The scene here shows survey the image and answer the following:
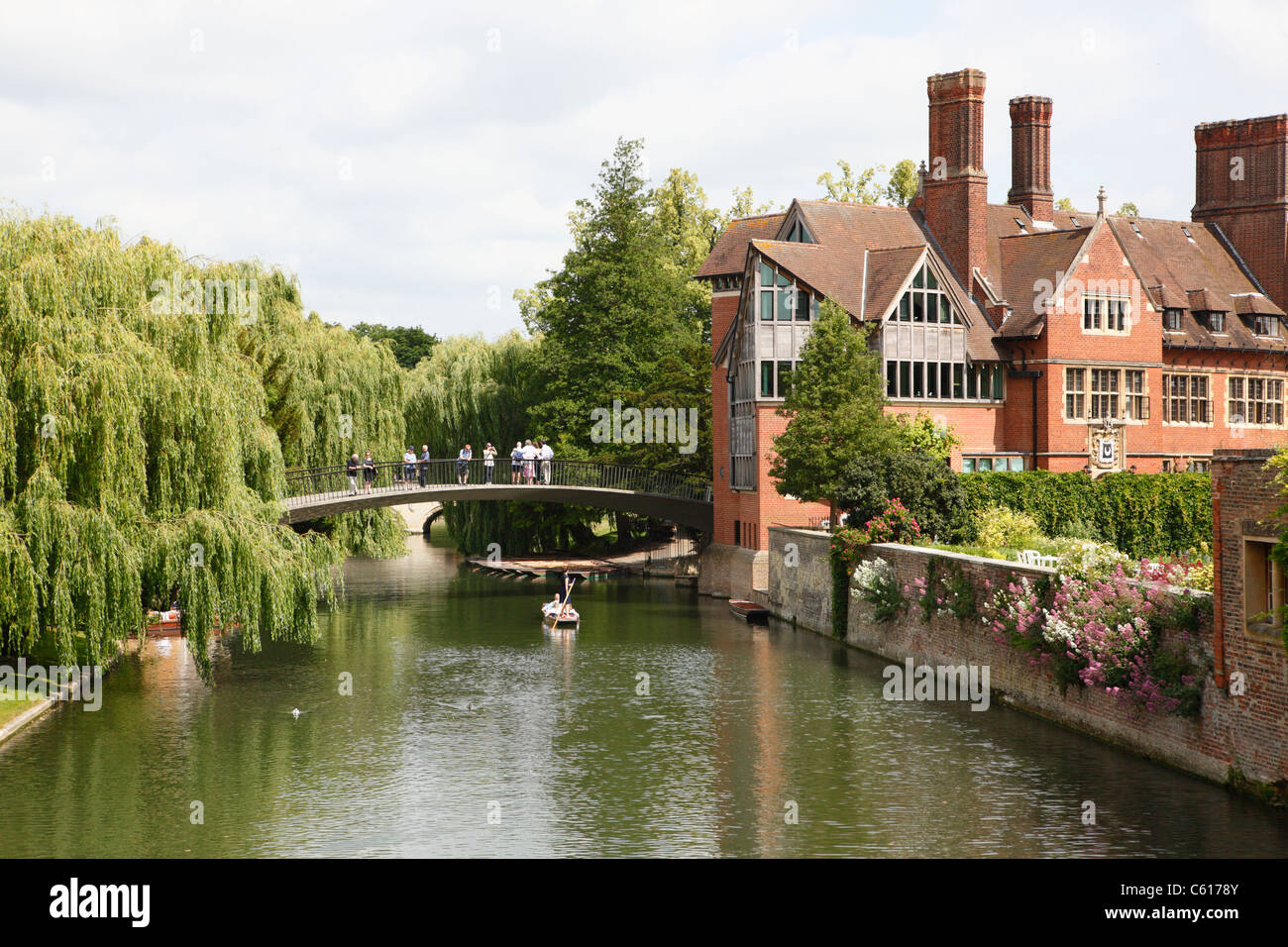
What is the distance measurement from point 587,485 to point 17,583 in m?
31.0

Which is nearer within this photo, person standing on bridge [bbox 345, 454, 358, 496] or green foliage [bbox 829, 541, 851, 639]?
green foliage [bbox 829, 541, 851, 639]

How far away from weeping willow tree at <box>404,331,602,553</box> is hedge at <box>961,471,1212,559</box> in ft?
79.0

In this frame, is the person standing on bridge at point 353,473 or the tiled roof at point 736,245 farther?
the tiled roof at point 736,245

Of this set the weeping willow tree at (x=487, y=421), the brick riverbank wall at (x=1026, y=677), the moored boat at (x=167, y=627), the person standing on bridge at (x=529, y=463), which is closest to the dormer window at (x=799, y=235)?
the brick riverbank wall at (x=1026, y=677)

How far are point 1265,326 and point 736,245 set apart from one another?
2005 cm

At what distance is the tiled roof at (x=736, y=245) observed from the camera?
48.9 meters

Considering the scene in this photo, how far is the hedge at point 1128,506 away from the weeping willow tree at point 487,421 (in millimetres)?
24083

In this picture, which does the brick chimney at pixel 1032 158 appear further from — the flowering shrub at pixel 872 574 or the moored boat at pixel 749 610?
the flowering shrub at pixel 872 574

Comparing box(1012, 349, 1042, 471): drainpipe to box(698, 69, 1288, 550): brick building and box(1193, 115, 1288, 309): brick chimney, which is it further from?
box(1193, 115, 1288, 309): brick chimney

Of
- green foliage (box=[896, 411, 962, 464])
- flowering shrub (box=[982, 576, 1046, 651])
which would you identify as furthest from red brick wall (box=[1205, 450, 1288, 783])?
green foliage (box=[896, 411, 962, 464])

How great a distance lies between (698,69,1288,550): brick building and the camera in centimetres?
4431

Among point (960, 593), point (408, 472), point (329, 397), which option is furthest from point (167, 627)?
point (960, 593)
